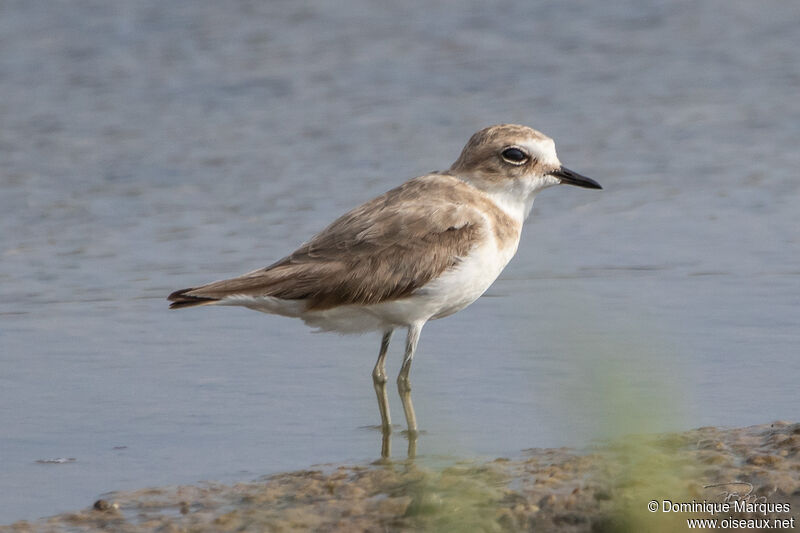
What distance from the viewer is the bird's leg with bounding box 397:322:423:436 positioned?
255 inches

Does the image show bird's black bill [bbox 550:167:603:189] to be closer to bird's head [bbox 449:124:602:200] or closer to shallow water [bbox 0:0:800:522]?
bird's head [bbox 449:124:602:200]

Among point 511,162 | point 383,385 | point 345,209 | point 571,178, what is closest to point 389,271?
point 383,385

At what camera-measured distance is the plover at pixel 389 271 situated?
6.30 m

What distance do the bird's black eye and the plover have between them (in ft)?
0.89

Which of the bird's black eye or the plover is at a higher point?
the bird's black eye

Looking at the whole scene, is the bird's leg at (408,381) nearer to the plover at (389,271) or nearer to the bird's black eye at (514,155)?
the plover at (389,271)

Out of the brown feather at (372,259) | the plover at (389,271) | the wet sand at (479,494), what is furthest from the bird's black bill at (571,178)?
the wet sand at (479,494)

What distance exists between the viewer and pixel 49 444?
604 centimetres

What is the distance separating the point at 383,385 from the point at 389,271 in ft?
2.15

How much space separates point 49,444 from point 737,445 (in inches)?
120

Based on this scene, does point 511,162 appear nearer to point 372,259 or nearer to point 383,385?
point 372,259

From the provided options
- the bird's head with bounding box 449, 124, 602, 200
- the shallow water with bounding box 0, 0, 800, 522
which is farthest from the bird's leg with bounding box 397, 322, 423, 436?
the bird's head with bounding box 449, 124, 602, 200

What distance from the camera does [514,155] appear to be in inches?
270

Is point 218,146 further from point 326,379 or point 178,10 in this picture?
point 326,379
